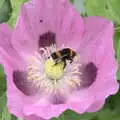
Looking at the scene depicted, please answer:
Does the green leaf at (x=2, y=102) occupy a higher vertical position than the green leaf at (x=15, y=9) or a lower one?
lower

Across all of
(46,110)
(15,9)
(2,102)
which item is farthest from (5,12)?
(46,110)

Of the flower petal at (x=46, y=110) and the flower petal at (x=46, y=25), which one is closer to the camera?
the flower petal at (x=46, y=110)

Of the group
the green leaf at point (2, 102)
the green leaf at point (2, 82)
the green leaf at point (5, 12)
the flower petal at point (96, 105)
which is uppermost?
the green leaf at point (5, 12)

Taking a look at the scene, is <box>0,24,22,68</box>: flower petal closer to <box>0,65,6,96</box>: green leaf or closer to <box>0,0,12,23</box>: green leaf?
<box>0,65,6,96</box>: green leaf

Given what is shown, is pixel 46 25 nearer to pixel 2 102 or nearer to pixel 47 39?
pixel 47 39

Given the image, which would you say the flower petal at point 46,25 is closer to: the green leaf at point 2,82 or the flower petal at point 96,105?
the green leaf at point 2,82

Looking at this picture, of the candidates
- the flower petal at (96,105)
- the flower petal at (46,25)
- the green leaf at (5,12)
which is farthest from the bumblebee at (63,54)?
the green leaf at (5,12)

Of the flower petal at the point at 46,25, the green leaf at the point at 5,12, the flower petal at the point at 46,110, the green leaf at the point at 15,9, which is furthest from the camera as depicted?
the green leaf at the point at 5,12

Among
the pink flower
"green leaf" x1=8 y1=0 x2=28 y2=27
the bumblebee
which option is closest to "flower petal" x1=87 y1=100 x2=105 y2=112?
the pink flower

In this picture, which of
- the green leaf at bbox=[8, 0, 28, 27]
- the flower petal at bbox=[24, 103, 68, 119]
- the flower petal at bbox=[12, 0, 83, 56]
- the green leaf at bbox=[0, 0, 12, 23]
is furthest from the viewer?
the green leaf at bbox=[0, 0, 12, 23]

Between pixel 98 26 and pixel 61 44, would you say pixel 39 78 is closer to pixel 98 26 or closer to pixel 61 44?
pixel 61 44
